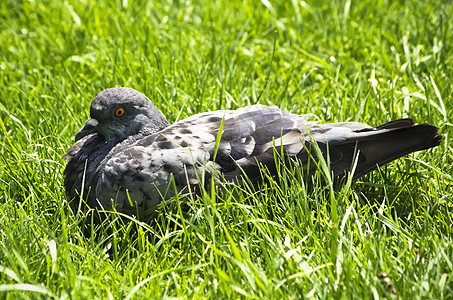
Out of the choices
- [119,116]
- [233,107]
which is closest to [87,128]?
[119,116]

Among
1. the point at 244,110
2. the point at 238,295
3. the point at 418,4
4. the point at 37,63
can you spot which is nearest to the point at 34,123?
the point at 37,63

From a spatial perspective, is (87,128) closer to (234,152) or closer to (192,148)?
(192,148)

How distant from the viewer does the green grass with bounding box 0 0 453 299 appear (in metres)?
2.61

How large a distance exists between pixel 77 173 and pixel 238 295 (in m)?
1.50

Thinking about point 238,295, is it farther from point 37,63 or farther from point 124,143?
point 37,63

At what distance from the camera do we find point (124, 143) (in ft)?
11.8

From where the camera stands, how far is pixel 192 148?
10.8ft

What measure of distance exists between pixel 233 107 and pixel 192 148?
1209mm

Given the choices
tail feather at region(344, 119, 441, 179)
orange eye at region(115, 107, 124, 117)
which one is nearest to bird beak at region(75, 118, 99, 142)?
orange eye at region(115, 107, 124, 117)

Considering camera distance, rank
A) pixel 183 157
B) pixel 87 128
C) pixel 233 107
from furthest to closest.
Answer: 1. pixel 233 107
2. pixel 87 128
3. pixel 183 157

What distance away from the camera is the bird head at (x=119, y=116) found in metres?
3.54

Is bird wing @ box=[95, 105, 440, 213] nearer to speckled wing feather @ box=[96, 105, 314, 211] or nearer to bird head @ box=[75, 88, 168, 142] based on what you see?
speckled wing feather @ box=[96, 105, 314, 211]

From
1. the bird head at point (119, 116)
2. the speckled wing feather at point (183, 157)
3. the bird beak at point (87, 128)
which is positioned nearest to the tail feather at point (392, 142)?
the speckled wing feather at point (183, 157)

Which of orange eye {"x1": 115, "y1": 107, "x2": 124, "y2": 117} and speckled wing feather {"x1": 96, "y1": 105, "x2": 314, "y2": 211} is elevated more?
orange eye {"x1": 115, "y1": 107, "x2": 124, "y2": 117}
